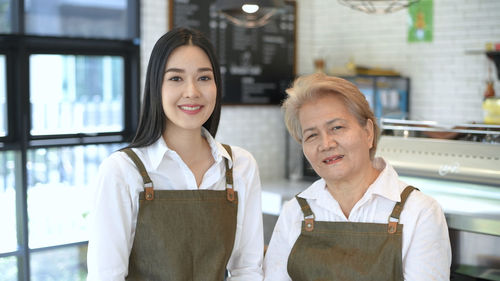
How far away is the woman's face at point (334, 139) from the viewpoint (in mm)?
1852

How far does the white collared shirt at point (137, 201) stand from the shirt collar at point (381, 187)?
0.22m

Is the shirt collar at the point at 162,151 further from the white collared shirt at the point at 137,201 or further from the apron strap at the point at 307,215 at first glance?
the apron strap at the point at 307,215

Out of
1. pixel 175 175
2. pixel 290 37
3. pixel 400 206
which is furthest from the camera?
pixel 290 37

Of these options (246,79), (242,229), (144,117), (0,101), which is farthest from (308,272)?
(246,79)

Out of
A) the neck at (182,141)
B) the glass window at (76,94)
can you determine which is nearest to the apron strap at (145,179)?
the neck at (182,141)

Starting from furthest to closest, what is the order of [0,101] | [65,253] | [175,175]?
[65,253] < [0,101] < [175,175]

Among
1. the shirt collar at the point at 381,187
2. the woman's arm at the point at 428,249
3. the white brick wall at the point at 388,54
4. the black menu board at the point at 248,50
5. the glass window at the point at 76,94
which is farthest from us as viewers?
the black menu board at the point at 248,50

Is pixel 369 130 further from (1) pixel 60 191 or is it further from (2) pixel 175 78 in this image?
(1) pixel 60 191

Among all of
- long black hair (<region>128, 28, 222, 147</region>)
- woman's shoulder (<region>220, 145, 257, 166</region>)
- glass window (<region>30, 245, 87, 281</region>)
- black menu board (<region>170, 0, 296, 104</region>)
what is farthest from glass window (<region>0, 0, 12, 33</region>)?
woman's shoulder (<region>220, 145, 257, 166</region>)

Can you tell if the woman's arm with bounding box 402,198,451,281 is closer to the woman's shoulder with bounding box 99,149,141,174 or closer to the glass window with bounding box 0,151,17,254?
the woman's shoulder with bounding box 99,149,141,174

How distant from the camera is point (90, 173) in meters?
4.90

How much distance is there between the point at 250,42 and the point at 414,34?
1.57m

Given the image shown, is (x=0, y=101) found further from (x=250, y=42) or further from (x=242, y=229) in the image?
(x=242, y=229)

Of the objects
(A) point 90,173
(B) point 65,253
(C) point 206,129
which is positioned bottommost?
(B) point 65,253
